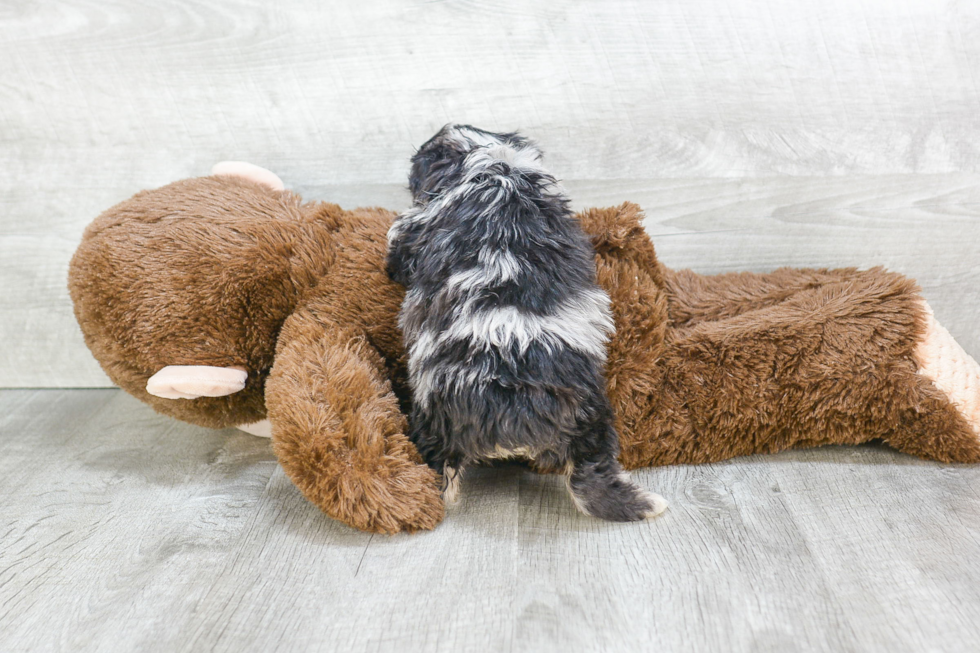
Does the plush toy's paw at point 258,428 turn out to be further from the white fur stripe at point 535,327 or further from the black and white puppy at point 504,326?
the white fur stripe at point 535,327

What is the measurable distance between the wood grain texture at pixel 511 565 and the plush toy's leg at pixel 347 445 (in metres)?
0.05

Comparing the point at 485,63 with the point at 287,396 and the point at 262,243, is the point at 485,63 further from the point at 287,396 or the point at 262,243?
the point at 287,396

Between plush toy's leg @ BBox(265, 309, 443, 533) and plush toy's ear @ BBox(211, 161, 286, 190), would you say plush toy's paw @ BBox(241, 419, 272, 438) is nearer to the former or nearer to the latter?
plush toy's leg @ BBox(265, 309, 443, 533)

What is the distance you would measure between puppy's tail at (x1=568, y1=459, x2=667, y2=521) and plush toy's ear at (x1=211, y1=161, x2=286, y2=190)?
29.9 inches

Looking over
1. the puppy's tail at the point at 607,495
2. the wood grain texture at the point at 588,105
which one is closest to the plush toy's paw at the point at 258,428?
the wood grain texture at the point at 588,105

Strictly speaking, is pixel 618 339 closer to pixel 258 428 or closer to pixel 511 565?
pixel 511 565

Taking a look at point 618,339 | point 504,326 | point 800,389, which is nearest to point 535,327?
point 504,326

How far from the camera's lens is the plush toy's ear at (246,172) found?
1.24 metres

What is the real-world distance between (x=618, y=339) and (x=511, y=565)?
1.24 feet

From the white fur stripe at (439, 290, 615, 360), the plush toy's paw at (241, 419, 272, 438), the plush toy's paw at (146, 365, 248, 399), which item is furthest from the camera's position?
the plush toy's paw at (241, 419, 272, 438)

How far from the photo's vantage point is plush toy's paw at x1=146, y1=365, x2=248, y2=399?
3.42 ft

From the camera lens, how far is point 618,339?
1.06 m

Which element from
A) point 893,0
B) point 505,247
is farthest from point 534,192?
point 893,0

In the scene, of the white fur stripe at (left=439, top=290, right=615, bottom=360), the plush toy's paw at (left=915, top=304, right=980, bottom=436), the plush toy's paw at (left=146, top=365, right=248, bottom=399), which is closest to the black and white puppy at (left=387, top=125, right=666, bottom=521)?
the white fur stripe at (left=439, top=290, right=615, bottom=360)
